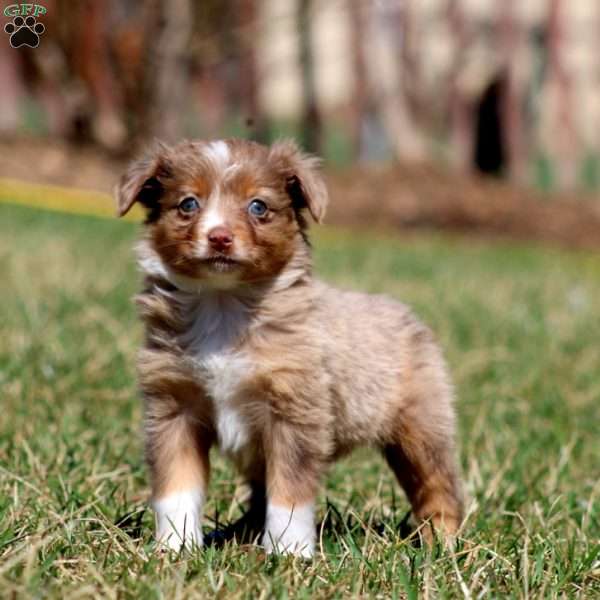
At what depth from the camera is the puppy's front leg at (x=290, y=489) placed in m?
3.16

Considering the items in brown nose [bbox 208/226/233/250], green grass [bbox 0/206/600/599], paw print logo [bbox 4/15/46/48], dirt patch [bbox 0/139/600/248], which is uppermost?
paw print logo [bbox 4/15/46/48]

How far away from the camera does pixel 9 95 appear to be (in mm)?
14250

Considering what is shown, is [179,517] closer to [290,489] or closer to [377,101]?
[290,489]

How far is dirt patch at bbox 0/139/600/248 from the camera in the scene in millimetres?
13320

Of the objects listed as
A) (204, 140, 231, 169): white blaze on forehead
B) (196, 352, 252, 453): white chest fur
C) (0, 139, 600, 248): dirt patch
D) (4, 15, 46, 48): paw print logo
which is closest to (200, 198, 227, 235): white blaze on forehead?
(204, 140, 231, 169): white blaze on forehead

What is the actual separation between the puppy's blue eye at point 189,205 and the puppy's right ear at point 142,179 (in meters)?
0.12

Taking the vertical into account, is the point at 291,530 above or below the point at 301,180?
below

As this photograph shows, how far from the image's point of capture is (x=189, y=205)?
3.31 meters

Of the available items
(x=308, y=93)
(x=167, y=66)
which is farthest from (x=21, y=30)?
(x=308, y=93)

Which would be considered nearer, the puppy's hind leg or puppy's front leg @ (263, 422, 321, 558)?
puppy's front leg @ (263, 422, 321, 558)

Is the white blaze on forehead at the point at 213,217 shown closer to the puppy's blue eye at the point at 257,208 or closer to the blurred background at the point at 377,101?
the puppy's blue eye at the point at 257,208

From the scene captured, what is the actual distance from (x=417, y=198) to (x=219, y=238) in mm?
10814

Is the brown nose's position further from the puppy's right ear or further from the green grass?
the green grass

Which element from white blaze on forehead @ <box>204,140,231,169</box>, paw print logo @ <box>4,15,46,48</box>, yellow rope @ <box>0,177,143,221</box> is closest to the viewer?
white blaze on forehead @ <box>204,140,231,169</box>
